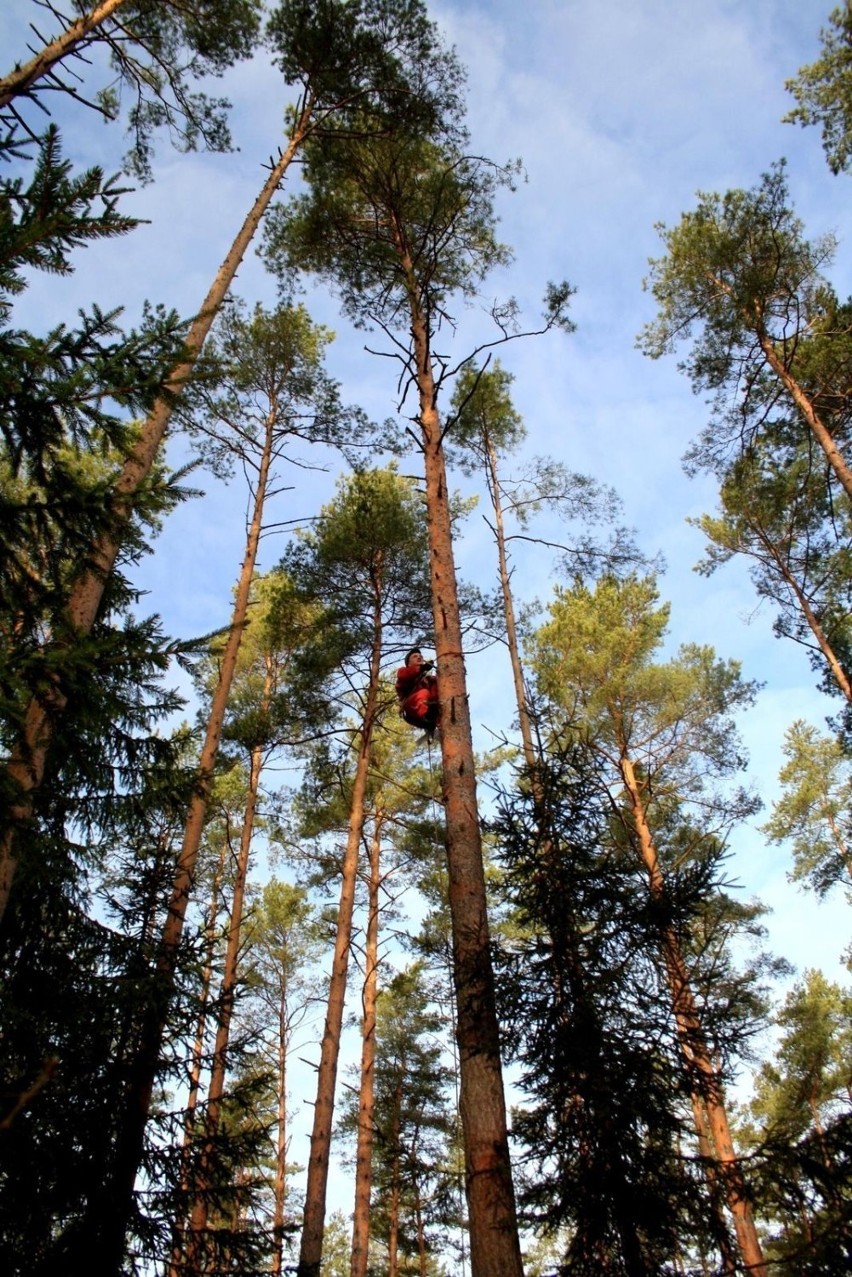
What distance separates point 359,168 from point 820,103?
717cm

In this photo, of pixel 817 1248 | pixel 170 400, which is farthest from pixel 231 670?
pixel 817 1248

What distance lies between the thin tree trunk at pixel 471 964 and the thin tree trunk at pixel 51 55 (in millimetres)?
4347

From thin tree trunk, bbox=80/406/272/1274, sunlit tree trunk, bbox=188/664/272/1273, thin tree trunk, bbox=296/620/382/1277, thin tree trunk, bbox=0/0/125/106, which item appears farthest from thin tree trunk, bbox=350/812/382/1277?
thin tree trunk, bbox=0/0/125/106

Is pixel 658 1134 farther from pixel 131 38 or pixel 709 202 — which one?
pixel 709 202

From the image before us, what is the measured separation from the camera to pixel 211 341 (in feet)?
41.6

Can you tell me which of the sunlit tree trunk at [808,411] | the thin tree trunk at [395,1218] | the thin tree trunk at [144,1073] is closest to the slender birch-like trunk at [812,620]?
the sunlit tree trunk at [808,411]

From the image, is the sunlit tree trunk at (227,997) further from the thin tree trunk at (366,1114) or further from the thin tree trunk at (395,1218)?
the thin tree trunk at (395,1218)

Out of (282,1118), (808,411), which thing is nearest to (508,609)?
(808,411)

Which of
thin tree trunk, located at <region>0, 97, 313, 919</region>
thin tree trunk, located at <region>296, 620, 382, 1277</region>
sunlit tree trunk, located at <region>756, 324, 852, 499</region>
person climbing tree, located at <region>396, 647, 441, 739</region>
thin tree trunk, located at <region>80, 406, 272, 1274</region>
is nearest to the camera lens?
thin tree trunk, located at <region>0, 97, 313, 919</region>

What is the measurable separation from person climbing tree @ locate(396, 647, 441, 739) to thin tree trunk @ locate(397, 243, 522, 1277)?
0.47 metres

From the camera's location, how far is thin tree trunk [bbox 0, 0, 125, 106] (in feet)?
19.0

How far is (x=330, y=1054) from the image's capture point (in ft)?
27.8

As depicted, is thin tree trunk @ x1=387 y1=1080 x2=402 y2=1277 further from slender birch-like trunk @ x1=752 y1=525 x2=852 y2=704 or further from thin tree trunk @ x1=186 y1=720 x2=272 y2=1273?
slender birch-like trunk @ x1=752 y1=525 x2=852 y2=704

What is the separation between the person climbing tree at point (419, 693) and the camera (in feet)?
20.1
